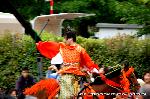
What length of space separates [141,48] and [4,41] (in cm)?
368

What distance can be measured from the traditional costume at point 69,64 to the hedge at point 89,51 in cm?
532

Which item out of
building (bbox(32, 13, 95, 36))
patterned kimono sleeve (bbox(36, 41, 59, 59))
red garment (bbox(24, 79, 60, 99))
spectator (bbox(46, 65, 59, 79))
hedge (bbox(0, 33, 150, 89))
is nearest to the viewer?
red garment (bbox(24, 79, 60, 99))

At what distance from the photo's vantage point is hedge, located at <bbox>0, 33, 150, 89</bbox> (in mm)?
15133

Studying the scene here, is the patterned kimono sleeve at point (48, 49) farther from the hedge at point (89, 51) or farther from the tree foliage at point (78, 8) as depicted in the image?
the tree foliage at point (78, 8)

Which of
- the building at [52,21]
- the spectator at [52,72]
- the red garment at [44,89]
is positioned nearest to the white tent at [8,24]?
the building at [52,21]

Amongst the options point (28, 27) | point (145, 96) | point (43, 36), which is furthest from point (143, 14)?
point (28, 27)

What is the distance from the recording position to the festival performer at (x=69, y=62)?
961 centimetres

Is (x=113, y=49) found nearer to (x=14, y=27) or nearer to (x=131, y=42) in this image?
(x=131, y=42)

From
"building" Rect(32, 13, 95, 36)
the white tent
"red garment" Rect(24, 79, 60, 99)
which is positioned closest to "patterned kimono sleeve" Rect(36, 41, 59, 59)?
"red garment" Rect(24, 79, 60, 99)

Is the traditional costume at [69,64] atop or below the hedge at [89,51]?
atop

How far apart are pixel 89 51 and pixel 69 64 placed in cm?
570

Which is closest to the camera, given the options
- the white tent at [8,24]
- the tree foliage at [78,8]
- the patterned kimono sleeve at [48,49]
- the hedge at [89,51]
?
the patterned kimono sleeve at [48,49]

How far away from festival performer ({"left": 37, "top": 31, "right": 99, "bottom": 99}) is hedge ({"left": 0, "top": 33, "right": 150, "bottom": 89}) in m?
5.32

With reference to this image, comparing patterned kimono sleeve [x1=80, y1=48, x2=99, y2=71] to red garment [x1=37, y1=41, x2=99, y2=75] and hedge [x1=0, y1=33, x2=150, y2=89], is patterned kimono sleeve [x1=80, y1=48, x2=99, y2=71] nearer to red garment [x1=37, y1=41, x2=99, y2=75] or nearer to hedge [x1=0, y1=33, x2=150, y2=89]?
red garment [x1=37, y1=41, x2=99, y2=75]
